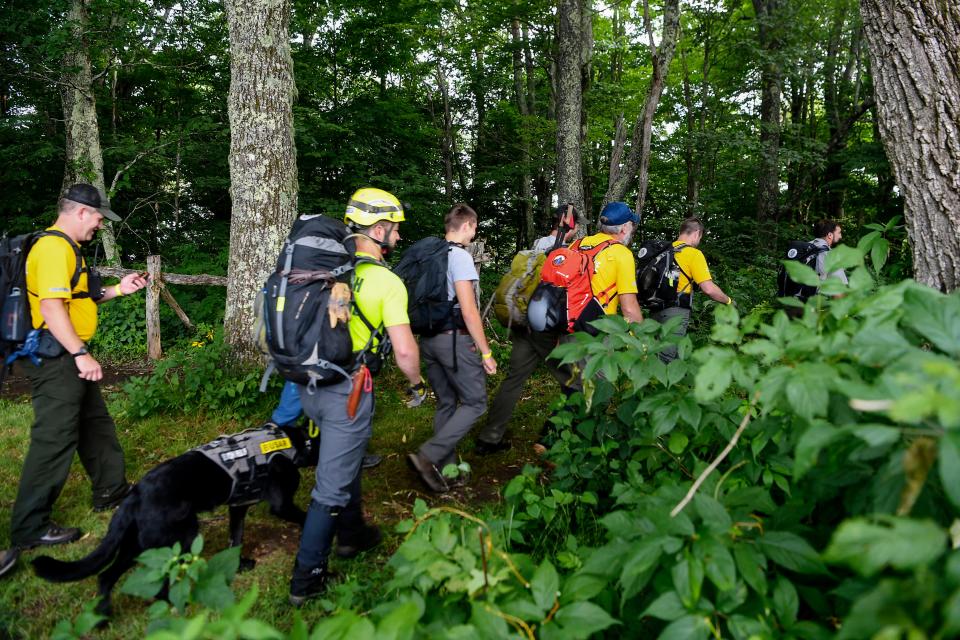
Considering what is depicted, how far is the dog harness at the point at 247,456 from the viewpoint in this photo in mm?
2990

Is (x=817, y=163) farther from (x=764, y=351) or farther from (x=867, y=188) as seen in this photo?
(x=764, y=351)

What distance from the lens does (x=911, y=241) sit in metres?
2.58

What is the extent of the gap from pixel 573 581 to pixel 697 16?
47.0 ft

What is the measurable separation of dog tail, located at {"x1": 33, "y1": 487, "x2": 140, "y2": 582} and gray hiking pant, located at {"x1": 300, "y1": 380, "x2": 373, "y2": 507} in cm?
86

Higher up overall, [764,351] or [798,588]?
[764,351]

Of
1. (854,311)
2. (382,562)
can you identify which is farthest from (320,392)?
(854,311)

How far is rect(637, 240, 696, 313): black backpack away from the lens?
221 inches

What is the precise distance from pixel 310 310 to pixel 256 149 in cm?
391

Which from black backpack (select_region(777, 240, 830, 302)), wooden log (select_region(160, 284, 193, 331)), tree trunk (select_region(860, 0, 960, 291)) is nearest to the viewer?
tree trunk (select_region(860, 0, 960, 291))

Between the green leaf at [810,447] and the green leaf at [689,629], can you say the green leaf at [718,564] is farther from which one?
the green leaf at [810,447]

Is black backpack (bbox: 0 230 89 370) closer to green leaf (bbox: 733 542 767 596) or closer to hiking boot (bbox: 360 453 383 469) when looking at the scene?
hiking boot (bbox: 360 453 383 469)

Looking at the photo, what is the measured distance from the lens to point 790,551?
1475mm

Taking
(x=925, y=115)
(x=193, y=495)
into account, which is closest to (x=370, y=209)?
(x=193, y=495)

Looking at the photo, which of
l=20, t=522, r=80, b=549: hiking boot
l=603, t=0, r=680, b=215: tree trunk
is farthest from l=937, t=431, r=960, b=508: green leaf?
l=603, t=0, r=680, b=215: tree trunk
